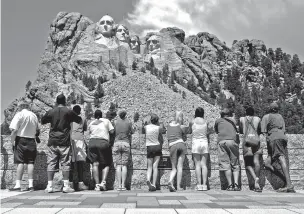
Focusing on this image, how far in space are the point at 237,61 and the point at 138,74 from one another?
175 ft

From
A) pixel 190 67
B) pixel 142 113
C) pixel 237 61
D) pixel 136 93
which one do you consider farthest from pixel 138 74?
pixel 237 61

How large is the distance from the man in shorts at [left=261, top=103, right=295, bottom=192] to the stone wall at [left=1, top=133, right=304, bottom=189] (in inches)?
16.6

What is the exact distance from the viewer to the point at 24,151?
24.9ft

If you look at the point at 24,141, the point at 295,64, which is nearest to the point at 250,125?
the point at 24,141

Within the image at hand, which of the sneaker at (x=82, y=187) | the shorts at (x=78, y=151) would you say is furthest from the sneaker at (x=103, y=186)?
the shorts at (x=78, y=151)

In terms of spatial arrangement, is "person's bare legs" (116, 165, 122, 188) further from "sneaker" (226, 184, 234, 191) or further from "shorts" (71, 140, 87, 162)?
"sneaker" (226, 184, 234, 191)

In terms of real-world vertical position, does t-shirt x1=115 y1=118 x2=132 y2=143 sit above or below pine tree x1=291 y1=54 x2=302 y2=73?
below

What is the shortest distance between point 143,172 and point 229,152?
1992 mm

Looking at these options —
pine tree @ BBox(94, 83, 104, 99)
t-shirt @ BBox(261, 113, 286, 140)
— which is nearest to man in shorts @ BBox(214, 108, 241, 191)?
t-shirt @ BBox(261, 113, 286, 140)

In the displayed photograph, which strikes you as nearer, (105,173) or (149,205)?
(149,205)

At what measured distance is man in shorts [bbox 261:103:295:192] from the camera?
7789 mm

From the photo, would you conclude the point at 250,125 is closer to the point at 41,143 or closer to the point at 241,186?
the point at 241,186

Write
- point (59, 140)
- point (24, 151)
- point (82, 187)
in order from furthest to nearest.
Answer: point (82, 187)
point (24, 151)
point (59, 140)

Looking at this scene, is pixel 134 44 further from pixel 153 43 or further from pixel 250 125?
pixel 250 125
